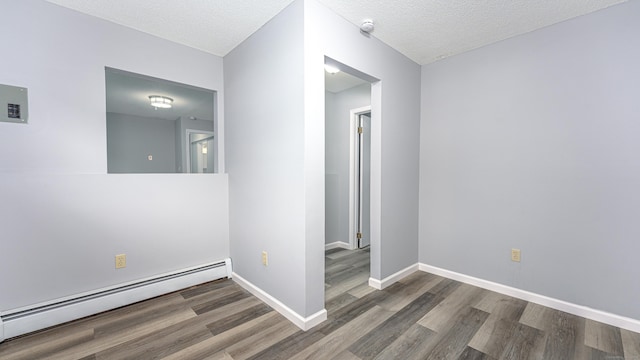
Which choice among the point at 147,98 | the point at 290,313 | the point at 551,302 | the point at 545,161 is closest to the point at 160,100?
the point at 147,98

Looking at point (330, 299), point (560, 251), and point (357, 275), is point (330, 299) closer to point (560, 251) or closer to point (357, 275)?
point (357, 275)

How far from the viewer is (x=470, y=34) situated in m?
2.39

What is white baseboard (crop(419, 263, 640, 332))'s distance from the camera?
6.30 feet

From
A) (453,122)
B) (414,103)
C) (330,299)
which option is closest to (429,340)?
(330,299)

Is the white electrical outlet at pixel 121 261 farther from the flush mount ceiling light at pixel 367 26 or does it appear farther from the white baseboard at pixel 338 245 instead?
the flush mount ceiling light at pixel 367 26

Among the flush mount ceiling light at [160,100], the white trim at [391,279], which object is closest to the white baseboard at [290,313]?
the white trim at [391,279]

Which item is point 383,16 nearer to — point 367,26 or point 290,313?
point 367,26

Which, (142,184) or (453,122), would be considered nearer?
(142,184)

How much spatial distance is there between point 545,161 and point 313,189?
2.09 m

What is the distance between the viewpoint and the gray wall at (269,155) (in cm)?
197

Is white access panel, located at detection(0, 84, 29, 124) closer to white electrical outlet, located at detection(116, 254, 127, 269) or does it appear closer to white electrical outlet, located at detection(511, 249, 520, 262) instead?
white electrical outlet, located at detection(116, 254, 127, 269)

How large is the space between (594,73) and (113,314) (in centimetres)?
436

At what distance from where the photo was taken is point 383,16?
211cm

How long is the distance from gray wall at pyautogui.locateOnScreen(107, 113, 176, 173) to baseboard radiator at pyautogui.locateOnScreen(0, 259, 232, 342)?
15.0ft
